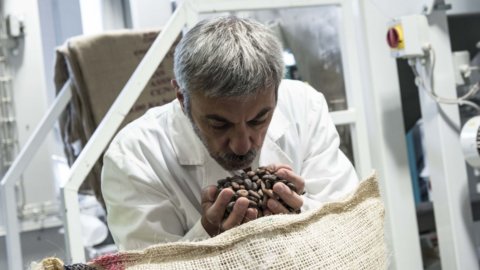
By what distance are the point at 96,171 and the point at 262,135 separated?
3.63 feet

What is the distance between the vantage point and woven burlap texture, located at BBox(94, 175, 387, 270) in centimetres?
82

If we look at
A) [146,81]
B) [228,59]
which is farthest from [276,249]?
[146,81]

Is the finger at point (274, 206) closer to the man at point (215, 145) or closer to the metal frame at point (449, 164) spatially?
the man at point (215, 145)

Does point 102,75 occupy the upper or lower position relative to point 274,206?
upper

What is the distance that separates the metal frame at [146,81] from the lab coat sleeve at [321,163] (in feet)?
1.26

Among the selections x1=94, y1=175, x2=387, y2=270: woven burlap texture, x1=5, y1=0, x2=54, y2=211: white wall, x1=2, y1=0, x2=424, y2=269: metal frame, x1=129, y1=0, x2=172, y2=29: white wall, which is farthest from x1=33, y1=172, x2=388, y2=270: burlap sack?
x1=5, y1=0, x2=54, y2=211: white wall

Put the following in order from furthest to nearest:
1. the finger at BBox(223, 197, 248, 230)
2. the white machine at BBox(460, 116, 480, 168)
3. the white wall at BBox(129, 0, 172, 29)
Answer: the white wall at BBox(129, 0, 172, 29) < the white machine at BBox(460, 116, 480, 168) < the finger at BBox(223, 197, 248, 230)

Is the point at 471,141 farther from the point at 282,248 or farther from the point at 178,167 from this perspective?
the point at 282,248

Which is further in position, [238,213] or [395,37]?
[395,37]

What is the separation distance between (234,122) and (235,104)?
34 mm

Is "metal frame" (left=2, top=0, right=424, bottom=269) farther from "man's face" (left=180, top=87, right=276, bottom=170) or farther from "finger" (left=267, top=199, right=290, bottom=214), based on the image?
"finger" (left=267, top=199, right=290, bottom=214)

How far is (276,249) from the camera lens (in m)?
0.83

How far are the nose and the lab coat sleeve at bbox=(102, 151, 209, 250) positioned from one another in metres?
0.20

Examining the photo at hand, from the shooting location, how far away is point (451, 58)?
1667mm
